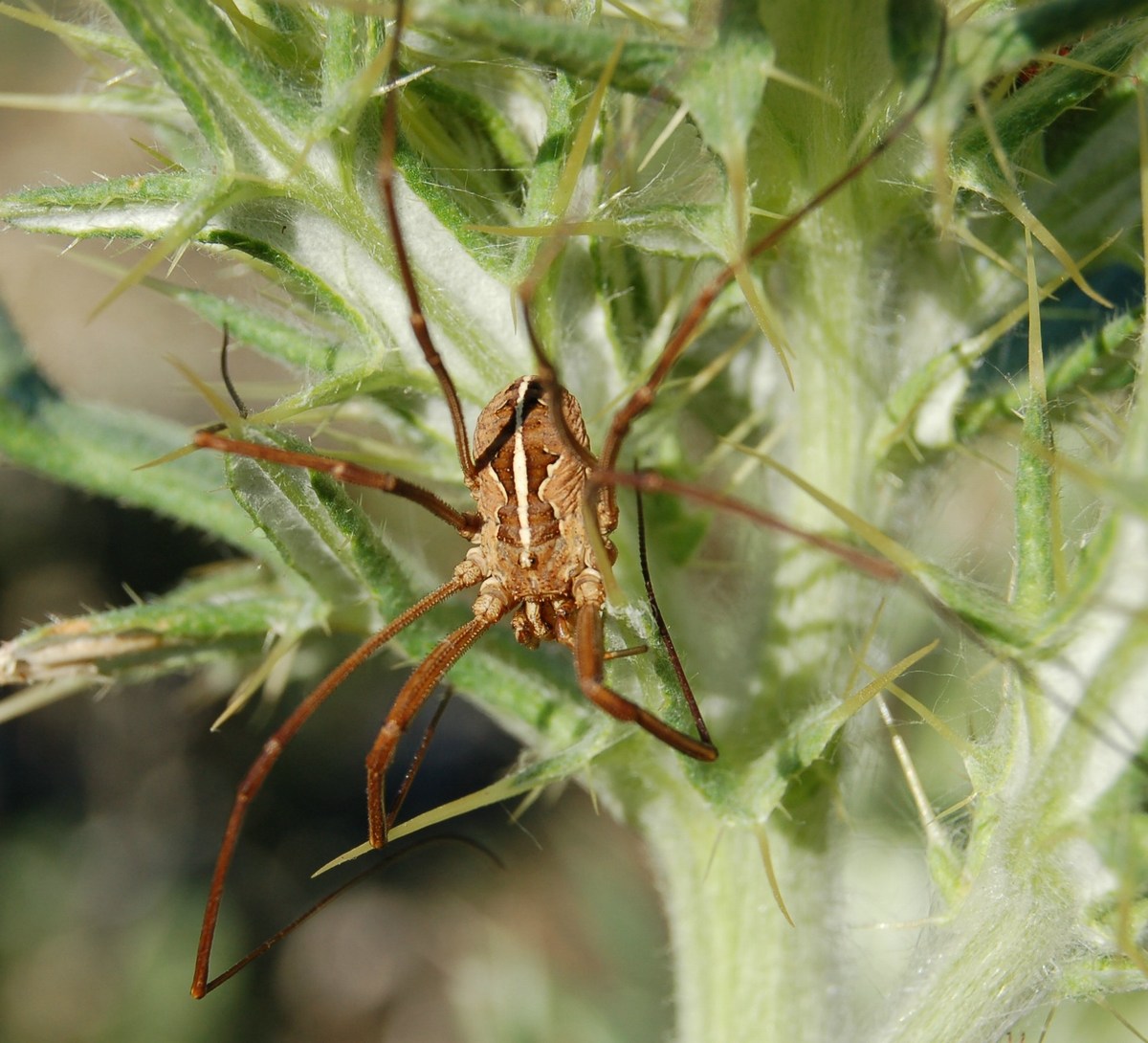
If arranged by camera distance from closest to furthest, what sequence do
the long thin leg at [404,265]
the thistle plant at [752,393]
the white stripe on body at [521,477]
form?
1. the thistle plant at [752,393]
2. the long thin leg at [404,265]
3. the white stripe on body at [521,477]

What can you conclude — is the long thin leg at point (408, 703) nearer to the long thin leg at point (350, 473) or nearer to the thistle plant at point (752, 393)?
the thistle plant at point (752, 393)

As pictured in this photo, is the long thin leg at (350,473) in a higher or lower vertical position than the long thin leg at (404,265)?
lower

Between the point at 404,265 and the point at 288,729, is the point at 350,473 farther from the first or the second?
the point at 288,729

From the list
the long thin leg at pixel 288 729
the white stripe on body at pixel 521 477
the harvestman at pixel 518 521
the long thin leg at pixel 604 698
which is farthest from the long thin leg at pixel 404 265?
the long thin leg at pixel 604 698

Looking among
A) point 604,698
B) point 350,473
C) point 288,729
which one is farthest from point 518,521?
point 288,729

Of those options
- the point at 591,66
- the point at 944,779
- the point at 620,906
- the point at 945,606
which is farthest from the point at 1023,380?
the point at 620,906

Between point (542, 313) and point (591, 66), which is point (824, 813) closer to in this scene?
point (542, 313)
